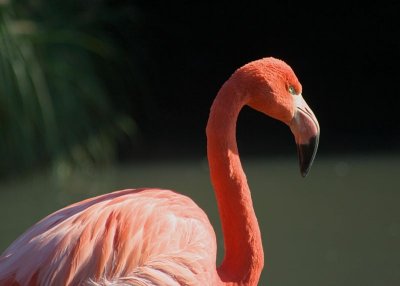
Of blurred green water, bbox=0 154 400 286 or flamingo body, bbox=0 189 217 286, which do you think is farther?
blurred green water, bbox=0 154 400 286

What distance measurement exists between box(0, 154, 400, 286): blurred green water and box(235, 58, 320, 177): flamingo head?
56.3 inches

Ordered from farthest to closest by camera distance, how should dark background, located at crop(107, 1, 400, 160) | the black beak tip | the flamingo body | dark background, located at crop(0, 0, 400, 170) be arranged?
dark background, located at crop(107, 1, 400, 160)
dark background, located at crop(0, 0, 400, 170)
the black beak tip
the flamingo body

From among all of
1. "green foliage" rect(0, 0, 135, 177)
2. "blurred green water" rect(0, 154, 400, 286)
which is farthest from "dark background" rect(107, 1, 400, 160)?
"blurred green water" rect(0, 154, 400, 286)

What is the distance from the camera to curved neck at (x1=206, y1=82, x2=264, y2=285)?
9.76 feet

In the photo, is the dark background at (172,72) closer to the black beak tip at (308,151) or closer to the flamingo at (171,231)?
the flamingo at (171,231)

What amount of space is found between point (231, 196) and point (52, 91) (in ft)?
10.8

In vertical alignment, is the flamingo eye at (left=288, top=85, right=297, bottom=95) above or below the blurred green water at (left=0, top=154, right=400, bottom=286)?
above

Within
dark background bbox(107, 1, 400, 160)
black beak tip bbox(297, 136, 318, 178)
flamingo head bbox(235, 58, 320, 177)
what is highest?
flamingo head bbox(235, 58, 320, 177)

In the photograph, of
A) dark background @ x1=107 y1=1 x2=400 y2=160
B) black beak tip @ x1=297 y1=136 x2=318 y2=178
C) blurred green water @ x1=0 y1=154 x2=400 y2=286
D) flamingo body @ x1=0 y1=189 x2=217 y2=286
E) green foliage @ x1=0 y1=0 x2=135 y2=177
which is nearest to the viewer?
flamingo body @ x1=0 y1=189 x2=217 y2=286

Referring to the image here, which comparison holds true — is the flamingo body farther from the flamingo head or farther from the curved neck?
the flamingo head

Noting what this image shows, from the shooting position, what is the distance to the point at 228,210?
9.87ft

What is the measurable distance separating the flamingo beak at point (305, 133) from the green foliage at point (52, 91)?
3086 millimetres

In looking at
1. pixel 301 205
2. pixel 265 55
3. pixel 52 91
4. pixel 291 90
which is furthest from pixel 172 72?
pixel 291 90

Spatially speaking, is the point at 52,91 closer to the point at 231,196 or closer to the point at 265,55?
the point at 265,55
